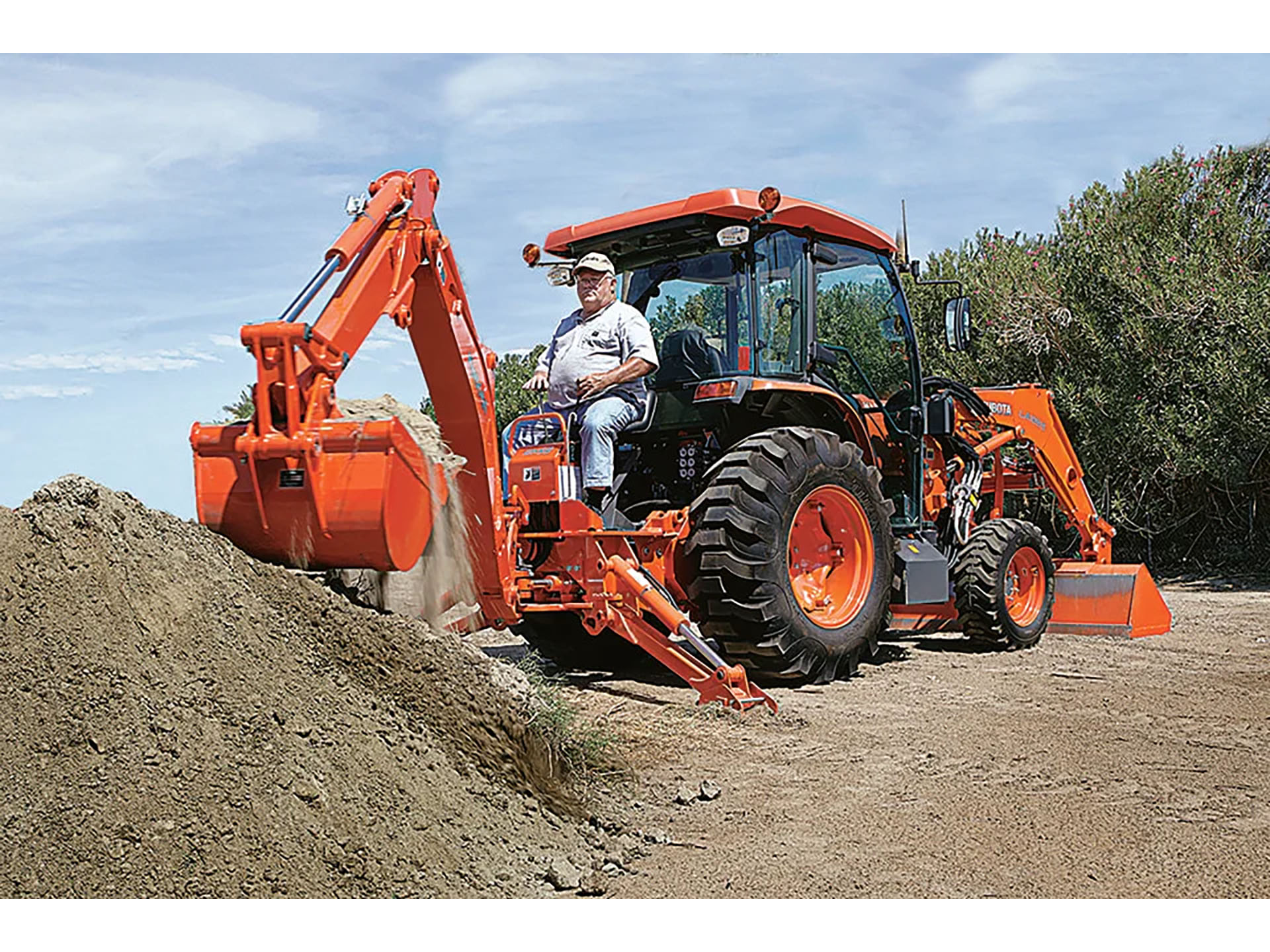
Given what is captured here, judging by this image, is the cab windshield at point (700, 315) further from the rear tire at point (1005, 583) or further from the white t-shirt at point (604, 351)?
the rear tire at point (1005, 583)

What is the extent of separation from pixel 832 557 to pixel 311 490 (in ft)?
12.3

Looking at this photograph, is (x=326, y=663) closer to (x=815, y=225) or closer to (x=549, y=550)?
(x=549, y=550)

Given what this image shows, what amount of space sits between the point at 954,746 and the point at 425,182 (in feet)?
11.2

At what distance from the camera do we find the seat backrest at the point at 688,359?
699 centimetres

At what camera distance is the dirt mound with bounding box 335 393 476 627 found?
15.6 ft

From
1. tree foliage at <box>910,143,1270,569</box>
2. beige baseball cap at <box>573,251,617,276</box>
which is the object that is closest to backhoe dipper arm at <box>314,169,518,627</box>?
beige baseball cap at <box>573,251,617,276</box>

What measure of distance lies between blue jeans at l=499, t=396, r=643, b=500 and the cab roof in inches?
50.2

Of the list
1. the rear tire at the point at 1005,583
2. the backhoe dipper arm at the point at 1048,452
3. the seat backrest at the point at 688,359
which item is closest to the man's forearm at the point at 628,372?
the seat backrest at the point at 688,359

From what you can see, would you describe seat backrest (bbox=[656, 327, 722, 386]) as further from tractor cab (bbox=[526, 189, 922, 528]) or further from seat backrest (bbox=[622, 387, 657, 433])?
seat backrest (bbox=[622, 387, 657, 433])

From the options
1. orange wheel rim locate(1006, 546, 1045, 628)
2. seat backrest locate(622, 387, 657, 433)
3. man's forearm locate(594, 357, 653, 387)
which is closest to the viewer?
man's forearm locate(594, 357, 653, 387)

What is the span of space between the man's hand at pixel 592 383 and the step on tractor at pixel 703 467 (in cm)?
18

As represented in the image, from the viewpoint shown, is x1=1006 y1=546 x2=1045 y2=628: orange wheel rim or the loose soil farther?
x1=1006 y1=546 x2=1045 y2=628: orange wheel rim

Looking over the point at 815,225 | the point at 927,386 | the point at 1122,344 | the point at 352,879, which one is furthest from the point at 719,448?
the point at 1122,344

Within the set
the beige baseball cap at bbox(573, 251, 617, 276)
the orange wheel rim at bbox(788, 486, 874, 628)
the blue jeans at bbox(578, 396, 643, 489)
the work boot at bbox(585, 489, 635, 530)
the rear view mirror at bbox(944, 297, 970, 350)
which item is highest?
the beige baseball cap at bbox(573, 251, 617, 276)
